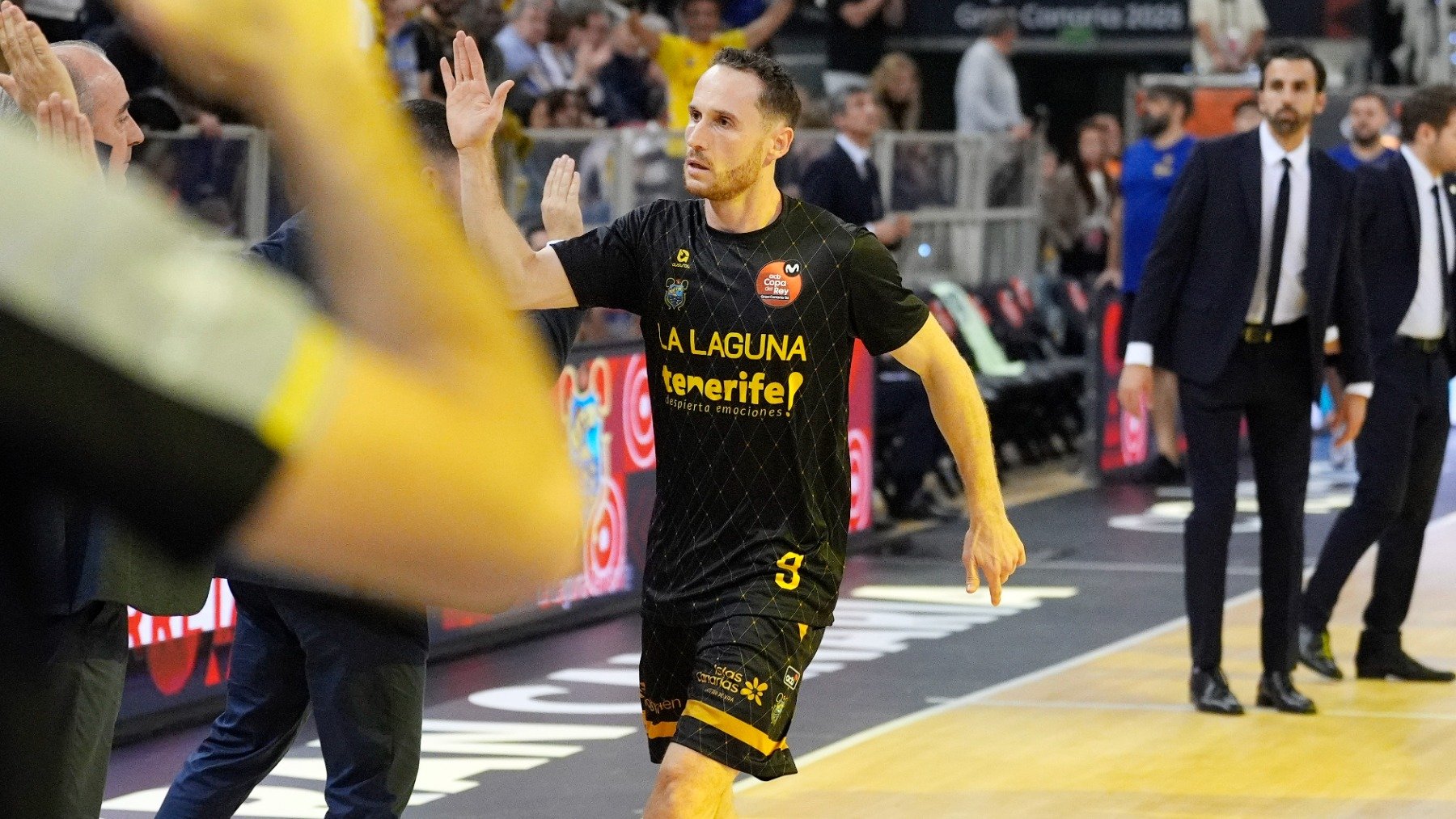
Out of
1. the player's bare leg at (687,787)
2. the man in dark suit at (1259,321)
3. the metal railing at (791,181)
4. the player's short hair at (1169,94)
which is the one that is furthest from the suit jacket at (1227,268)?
the player's short hair at (1169,94)

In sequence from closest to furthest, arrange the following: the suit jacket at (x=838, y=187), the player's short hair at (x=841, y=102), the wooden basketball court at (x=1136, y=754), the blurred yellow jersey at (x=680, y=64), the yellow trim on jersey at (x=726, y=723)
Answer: the yellow trim on jersey at (x=726, y=723)
the wooden basketball court at (x=1136, y=754)
the suit jacket at (x=838, y=187)
the player's short hair at (x=841, y=102)
the blurred yellow jersey at (x=680, y=64)

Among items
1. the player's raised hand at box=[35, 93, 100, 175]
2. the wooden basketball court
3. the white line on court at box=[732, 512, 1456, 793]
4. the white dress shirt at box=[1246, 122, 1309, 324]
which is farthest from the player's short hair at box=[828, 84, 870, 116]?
the player's raised hand at box=[35, 93, 100, 175]

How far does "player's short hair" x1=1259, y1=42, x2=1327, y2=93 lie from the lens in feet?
24.7

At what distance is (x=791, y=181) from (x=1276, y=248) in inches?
236

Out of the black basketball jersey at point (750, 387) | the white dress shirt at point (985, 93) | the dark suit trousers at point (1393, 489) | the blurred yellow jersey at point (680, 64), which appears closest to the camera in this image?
the black basketball jersey at point (750, 387)

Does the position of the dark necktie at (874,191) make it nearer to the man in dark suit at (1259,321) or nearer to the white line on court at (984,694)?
the white line on court at (984,694)

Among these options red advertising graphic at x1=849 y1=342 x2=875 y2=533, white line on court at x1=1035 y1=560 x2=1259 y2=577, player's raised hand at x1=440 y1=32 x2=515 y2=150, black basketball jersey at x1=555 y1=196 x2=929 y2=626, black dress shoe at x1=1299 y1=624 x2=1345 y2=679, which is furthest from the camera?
red advertising graphic at x1=849 y1=342 x2=875 y2=533

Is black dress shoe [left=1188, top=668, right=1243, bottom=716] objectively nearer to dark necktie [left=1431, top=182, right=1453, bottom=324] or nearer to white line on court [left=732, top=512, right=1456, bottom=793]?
white line on court [left=732, top=512, right=1456, bottom=793]

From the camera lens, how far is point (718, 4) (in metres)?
15.6

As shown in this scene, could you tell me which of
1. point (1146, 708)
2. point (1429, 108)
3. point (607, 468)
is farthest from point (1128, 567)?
point (1429, 108)

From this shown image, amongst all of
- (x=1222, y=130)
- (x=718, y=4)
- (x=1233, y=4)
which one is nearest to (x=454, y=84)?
(x=718, y=4)

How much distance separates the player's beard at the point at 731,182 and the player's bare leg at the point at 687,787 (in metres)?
1.26

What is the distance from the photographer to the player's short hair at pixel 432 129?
15.5 feet

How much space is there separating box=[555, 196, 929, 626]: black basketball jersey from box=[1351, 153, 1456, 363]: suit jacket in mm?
3877
